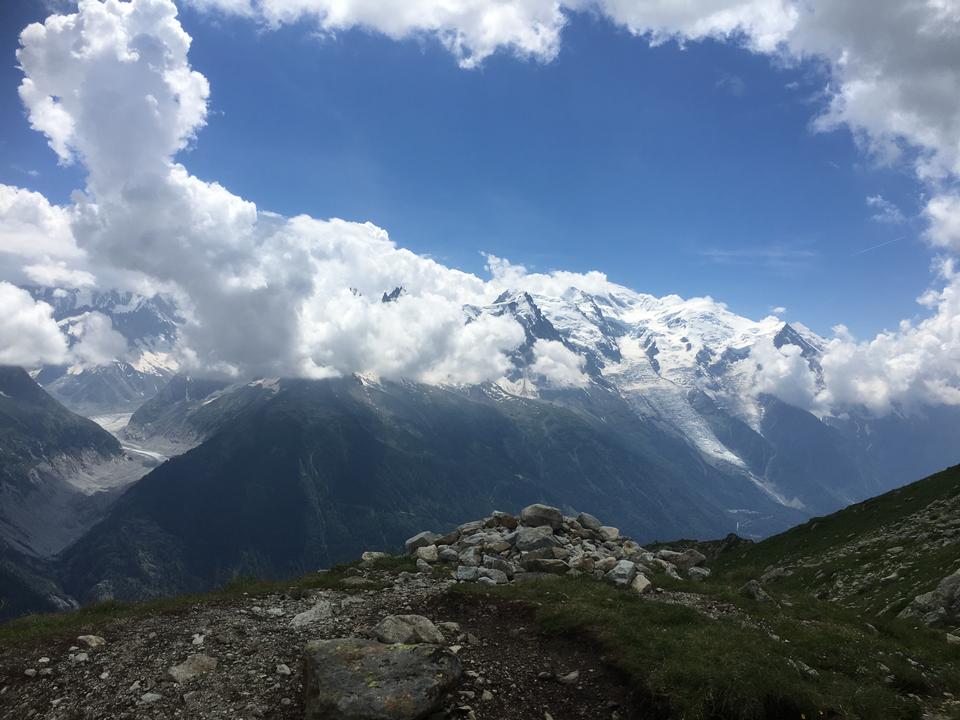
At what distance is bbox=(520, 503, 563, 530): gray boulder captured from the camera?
138 ft

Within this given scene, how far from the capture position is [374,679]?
52.4ft

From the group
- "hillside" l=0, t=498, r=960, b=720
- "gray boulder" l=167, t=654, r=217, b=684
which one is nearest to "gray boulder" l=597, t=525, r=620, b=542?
"hillside" l=0, t=498, r=960, b=720

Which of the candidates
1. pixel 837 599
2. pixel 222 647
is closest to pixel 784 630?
pixel 837 599

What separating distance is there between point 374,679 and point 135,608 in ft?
46.8

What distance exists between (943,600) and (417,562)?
27188 mm

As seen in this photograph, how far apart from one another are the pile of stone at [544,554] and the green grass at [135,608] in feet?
14.9

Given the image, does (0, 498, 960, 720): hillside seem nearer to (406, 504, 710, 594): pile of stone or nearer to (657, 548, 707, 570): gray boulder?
(406, 504, 710, 594): pile of stone

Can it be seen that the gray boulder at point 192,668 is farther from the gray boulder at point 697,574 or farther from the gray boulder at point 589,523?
the gray boulder at point 589,523

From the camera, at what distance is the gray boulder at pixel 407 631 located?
62.7 feet

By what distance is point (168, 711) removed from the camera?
52.9ft

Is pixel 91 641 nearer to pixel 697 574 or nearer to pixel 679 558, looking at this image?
pixel 697 574

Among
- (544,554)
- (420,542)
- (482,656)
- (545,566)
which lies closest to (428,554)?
(420,542)

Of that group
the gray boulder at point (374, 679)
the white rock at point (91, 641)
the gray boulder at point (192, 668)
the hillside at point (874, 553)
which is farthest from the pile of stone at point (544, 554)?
the white rock at point (91, 641)

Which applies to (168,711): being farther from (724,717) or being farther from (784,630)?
(784,630)
